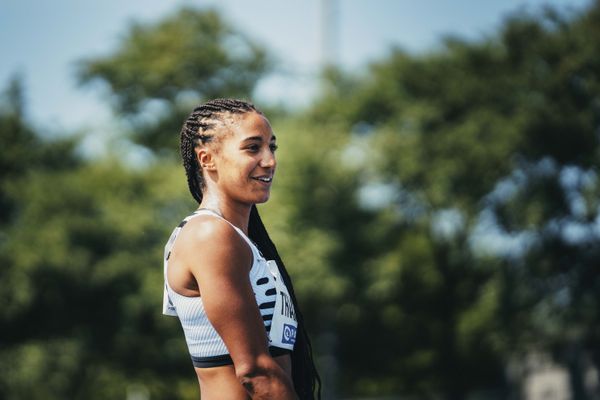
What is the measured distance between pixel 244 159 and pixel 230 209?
0.60 feet

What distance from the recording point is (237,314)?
9.43 feet

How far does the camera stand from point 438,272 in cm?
3719

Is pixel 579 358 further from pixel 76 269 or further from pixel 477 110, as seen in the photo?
pixel 76 269

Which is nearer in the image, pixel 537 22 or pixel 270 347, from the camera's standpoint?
pixel 270 347

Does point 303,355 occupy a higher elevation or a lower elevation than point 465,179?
lower

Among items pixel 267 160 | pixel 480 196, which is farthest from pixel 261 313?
Result: pixel 480 196

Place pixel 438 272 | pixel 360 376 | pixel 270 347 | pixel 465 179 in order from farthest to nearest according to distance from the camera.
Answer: pixel 360 376 → pixel 438 272 → pixel 465 179 → pixel 270 347

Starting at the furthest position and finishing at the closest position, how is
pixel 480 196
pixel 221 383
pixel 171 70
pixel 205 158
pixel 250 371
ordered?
pixel 171 70
pixel 480 196
pixel 205 158
pixel 221 383
pixel 250 371

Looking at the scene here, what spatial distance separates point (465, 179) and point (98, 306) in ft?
46.4

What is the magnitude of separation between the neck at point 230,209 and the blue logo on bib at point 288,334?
14.6 inches

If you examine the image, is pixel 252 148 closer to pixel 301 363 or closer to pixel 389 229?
pixel 301 363

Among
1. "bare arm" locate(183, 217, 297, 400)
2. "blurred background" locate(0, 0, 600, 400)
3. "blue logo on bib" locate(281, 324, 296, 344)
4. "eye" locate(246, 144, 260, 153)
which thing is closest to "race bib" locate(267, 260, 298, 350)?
"blue logo on bib" locate(281, 324, 296, 344)

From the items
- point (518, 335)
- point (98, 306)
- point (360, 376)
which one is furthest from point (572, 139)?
point (98, 306)

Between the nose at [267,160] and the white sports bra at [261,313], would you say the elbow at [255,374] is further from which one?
the nose at [267,160]
